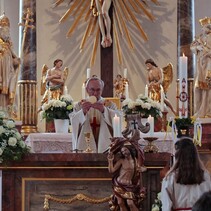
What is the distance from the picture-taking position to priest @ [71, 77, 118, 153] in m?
8.06

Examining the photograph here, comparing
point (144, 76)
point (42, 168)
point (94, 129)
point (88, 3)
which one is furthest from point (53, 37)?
point (42, 168)

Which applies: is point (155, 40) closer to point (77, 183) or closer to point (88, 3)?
point (88, 3)

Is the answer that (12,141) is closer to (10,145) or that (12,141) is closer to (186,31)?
(10,145)

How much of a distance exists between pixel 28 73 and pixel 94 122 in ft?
17.2

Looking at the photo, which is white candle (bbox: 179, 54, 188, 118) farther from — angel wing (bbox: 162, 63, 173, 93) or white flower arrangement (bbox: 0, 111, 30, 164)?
angel wing (bbox: 162, 63, 173, 93)

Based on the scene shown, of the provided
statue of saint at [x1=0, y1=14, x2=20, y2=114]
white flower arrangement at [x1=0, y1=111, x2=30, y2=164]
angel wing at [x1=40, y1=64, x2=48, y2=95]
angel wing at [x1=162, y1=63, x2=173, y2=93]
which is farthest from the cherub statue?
angel wing at [x1=40, y1=64, x2=48, y2=95]

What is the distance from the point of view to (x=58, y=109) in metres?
10.9

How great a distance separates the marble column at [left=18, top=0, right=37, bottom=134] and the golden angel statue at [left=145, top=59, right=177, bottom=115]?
85.2 inches

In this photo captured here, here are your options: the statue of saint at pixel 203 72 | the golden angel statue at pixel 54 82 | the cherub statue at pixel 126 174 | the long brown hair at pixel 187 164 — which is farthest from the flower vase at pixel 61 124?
the long brown hair at pixel 187 164

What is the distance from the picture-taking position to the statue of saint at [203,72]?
40.9ft

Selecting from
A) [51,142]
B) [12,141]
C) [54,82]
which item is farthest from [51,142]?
[12,141]

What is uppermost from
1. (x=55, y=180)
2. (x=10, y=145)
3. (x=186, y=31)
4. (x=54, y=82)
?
(x=186, y=31)

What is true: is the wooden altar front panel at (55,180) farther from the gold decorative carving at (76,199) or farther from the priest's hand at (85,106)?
the priest's hand at (85,106)

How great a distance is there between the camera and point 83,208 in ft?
21.7
